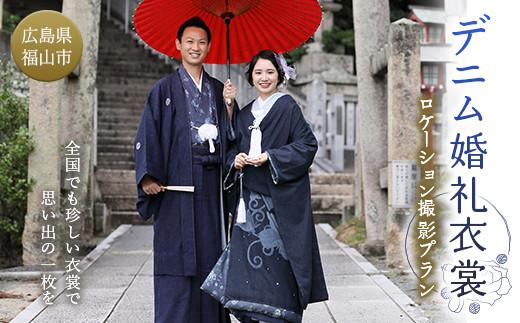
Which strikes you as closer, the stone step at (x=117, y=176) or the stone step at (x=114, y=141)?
the stone step at (x=117, y=176)

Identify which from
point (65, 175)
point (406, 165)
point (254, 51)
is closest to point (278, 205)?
point (254, 51)

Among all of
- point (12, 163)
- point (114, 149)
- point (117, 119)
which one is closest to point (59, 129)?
point (12, 163)

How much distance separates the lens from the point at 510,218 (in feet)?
20.7

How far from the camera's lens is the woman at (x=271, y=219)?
4684 millimetres

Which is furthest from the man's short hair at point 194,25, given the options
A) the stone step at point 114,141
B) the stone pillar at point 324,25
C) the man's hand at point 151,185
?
the stone pillar at point 324,25

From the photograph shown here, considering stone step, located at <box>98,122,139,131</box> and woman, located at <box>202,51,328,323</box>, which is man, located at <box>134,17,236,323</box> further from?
stone step, located at <box>98,122,139,131</box>

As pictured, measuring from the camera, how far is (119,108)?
15.2 m

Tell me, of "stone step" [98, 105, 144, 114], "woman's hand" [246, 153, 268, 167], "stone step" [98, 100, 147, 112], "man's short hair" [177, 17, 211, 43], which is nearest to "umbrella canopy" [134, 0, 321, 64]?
"man's short hair" [177, 17, 211, 43]

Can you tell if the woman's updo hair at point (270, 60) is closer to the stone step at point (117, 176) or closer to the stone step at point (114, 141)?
the stone step at point (117, 176)

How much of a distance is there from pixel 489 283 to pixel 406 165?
207 cm

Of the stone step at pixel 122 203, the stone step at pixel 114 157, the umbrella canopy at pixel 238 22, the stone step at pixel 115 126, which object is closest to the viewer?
the umbrella canopy at pixel 238 22

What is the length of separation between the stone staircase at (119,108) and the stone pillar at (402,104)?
14.8ft

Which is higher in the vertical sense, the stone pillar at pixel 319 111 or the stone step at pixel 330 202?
the stone pillar at pixel 319 111

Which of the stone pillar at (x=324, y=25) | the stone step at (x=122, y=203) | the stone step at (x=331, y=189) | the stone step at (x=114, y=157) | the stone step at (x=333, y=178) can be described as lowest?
the stone step at (x=122, y=203)
